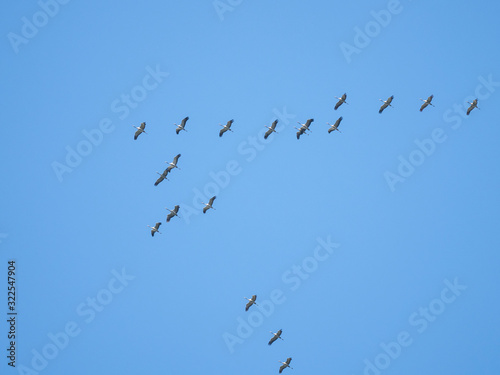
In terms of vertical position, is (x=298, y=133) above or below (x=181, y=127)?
above

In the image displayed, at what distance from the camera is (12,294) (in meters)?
57.5

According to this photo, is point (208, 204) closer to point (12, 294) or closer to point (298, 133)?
point (298, 133)

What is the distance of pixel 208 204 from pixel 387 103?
61.3 ft

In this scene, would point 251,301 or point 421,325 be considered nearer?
point 251,301

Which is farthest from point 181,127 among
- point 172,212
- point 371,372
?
point 371,372

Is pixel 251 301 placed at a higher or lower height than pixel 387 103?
lower

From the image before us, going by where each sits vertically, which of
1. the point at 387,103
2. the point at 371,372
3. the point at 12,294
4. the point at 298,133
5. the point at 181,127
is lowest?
the point at 12,294

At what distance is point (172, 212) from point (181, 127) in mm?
7739

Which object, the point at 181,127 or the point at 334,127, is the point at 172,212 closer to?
the point at 181,127

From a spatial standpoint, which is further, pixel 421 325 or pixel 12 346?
pixel 421 325

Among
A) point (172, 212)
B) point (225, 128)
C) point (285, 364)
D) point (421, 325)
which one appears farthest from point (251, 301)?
point (421, 325)

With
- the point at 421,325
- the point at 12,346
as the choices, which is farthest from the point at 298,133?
the point at 12,346

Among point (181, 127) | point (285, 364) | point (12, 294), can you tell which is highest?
point (181, 127)

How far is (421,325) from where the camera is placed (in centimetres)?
6756
